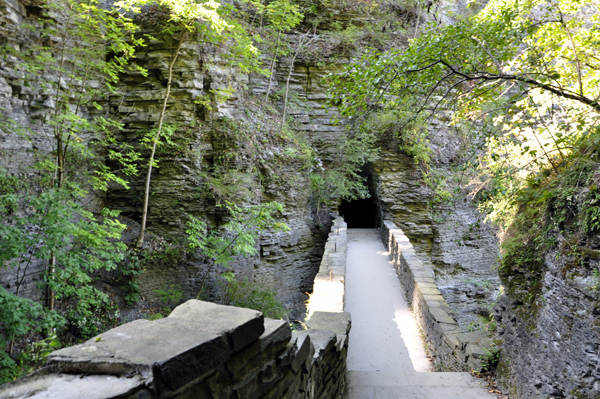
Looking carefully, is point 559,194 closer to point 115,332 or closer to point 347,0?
point 115,332

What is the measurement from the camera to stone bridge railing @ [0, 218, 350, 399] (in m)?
1.45

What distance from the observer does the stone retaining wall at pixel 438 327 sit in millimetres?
5523

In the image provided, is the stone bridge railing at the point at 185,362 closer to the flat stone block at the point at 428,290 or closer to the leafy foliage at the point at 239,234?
the flat stone block at the point at 428,290

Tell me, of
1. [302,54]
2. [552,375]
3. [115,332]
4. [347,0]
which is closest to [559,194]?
[552,375]

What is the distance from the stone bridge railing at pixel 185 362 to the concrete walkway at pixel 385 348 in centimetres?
266

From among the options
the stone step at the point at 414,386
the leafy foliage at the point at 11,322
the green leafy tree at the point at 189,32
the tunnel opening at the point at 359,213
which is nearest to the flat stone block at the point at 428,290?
→ the stone step at the point at 414,386

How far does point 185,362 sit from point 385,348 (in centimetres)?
598

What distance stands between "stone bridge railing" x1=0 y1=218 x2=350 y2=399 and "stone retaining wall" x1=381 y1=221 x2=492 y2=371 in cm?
373

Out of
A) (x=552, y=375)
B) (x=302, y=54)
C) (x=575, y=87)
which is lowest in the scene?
(x=552, y=375)

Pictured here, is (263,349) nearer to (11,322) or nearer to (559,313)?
(559,313)

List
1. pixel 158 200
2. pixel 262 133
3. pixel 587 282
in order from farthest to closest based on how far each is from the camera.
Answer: pixel 262 133 → pixel 158 200 → pixel 587 282

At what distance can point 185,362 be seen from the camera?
1.60 meters

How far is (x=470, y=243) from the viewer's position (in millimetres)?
16219

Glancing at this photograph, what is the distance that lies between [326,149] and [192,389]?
14.4 metres
